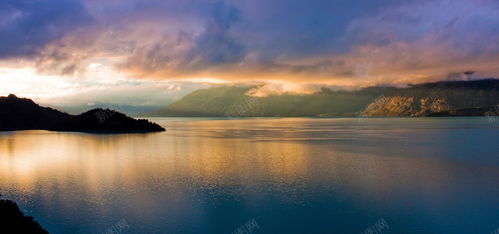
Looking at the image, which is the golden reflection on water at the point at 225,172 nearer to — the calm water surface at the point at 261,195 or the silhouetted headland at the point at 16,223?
the calm water surface at the point at 261,195

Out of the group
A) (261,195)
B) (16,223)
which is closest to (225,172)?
(261,195)

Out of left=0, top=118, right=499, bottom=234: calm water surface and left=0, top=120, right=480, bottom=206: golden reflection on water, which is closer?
left=0, top=118, right=499, bottom=234: calm water surface

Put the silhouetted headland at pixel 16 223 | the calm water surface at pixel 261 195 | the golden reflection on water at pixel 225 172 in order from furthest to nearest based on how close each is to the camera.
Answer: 1. the golden reflection on water at pixel 225 172
2. the calm water surface at pixel 261 195
3. the silhouetted headland at pixel 16 223

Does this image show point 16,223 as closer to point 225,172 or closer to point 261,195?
point 261,195

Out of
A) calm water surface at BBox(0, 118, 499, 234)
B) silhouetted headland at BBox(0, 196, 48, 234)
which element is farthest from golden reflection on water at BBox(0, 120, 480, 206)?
silhouetted headland at BBox(0, 196, 48, 234)

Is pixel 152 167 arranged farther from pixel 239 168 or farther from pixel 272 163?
pixel 272 163

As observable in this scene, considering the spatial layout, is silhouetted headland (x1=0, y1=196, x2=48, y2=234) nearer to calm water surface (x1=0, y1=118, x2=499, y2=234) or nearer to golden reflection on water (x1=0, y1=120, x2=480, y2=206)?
calm water surface (x1=0, y1=118, x2=499, y2=234)

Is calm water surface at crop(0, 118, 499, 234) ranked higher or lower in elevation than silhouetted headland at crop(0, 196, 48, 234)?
lower

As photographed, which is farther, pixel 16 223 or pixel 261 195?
pixel 261 195


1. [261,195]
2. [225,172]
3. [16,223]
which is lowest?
[261,195]

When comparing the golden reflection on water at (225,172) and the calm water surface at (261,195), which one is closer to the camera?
the calm water surface at (261,195)

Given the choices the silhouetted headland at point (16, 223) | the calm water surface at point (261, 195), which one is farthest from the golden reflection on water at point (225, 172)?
the silhouetted headland at point (16, 223)

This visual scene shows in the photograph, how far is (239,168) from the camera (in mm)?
64750

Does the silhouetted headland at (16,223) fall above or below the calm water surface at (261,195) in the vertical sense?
above
